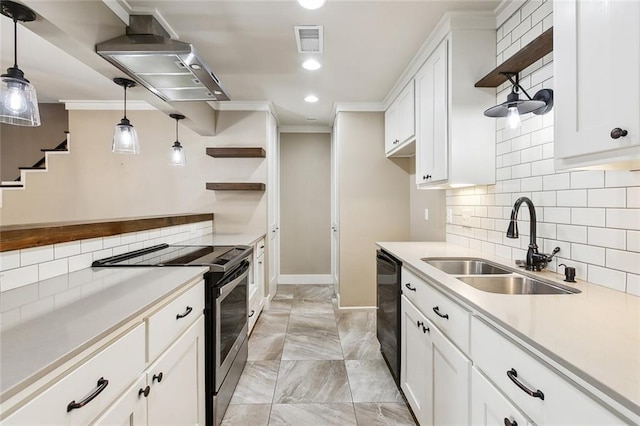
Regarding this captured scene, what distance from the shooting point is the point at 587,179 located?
141 centimetres

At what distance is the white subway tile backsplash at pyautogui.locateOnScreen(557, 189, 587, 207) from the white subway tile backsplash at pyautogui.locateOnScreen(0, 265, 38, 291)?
2.36 metres

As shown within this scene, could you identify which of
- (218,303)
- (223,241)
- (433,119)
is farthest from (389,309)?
(223,241)

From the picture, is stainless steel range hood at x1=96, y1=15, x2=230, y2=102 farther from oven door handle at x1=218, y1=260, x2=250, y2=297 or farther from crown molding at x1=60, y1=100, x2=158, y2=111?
crown molding at x1=60, y1=100, x2=158, y2=111

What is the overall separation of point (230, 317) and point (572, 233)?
1.90 m

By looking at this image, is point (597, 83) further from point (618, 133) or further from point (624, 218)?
point (624, 218)

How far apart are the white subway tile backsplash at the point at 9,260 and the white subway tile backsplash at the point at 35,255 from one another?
0.06 feet

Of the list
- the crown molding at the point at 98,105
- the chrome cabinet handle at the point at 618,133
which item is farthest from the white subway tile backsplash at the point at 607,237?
the crown molding at the point at 98,105

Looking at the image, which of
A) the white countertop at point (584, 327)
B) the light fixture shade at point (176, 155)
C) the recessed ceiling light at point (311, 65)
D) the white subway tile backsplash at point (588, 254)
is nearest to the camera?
the white countertop at point (584, 327)

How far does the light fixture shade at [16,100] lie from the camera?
1.42 metres

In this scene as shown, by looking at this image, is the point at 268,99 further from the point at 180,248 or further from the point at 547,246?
the point at 547,246

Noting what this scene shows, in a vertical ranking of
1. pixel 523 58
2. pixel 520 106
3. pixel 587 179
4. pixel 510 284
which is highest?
pixel 523 58

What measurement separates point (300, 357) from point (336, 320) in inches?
36.6

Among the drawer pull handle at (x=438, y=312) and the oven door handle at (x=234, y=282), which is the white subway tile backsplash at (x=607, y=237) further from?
the oven door handle at (x=234, y=282)

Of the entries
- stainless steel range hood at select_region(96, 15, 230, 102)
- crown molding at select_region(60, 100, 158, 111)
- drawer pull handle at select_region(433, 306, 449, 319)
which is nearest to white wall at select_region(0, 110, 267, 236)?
crown molding at select_region(60, 100, 158, 111)
